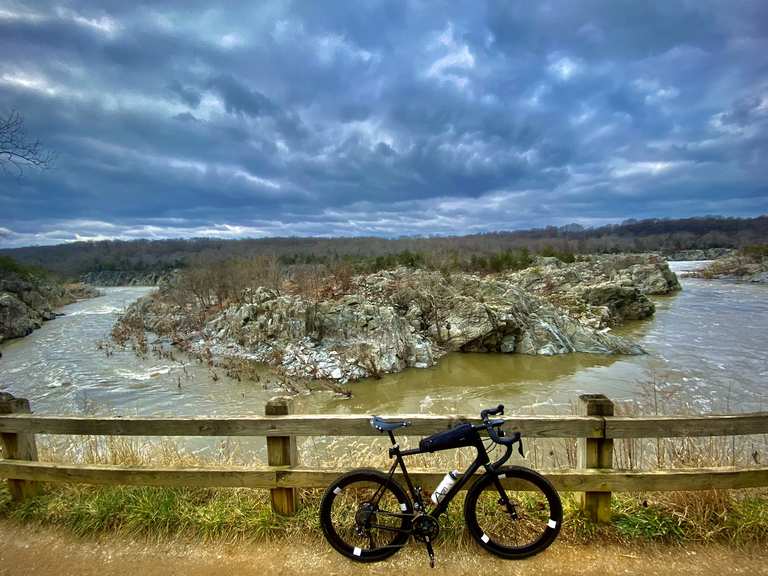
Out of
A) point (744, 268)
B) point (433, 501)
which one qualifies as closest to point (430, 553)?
point (433, 501)

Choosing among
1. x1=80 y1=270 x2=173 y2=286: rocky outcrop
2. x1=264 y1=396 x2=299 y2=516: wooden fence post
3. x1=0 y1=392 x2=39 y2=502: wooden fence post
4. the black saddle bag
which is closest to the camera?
the black saddle bag

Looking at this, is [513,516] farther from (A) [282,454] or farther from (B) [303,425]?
(A) [282,454]

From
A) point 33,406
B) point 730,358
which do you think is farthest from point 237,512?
point 730,358

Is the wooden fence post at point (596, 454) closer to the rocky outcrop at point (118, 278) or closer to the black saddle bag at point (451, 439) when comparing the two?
the black saddle bag at point (451, 439)

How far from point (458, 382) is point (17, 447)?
12.0 meters

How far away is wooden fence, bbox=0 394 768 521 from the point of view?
345 centimetres

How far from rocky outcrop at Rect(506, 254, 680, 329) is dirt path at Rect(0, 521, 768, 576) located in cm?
1768

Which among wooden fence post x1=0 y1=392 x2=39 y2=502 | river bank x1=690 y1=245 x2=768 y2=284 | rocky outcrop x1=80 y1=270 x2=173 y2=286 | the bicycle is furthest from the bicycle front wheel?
rocky outcrop x1=80 y1=270 x2=173 y2=286

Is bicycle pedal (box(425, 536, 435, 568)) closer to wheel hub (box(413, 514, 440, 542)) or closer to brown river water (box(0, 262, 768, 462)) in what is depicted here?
wheel hub (box(413, 514, 440, 542))

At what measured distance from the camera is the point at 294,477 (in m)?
3.64

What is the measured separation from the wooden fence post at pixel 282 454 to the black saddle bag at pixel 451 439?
1.31 metres

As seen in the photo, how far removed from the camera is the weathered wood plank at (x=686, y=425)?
11.2 feet

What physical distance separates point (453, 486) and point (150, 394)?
13.1 metres

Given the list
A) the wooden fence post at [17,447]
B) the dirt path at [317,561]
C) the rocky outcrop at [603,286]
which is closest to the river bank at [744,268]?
Answer: the rocky outcrop at [603,286]
